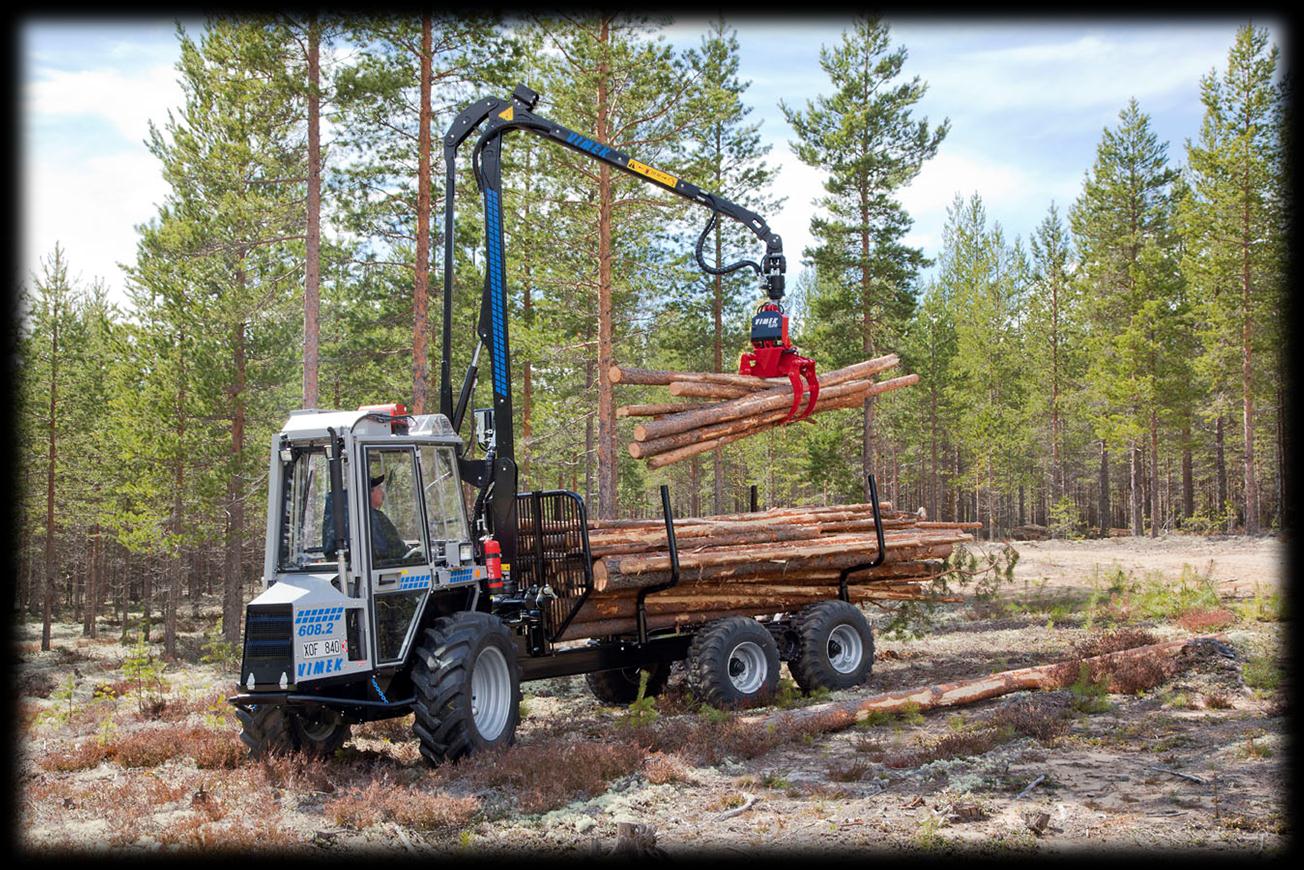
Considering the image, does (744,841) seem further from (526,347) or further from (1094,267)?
(1094,267)

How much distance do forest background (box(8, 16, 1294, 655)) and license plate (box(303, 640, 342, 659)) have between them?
932 cm

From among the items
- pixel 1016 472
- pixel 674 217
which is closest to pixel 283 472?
pixel 674 217

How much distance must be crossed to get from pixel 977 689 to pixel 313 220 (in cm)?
1369

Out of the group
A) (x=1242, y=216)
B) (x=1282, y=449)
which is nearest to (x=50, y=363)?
(x=1242, y=216)

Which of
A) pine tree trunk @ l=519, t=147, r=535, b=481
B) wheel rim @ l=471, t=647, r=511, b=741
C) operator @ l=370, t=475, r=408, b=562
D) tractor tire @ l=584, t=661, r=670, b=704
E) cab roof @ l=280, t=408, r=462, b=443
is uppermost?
pine tree trunk @ l=519, t=147, r=535, b=481

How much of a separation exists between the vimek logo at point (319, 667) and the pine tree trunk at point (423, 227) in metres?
9.40

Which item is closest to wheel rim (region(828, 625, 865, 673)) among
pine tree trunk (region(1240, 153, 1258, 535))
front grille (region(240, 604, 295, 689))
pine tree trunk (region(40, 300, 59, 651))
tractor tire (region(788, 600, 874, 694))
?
tractor tire (region(788, 600, 874, 694))

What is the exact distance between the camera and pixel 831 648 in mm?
12383

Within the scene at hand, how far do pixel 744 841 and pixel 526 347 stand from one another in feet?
49.2

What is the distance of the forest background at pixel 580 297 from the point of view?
59.3 feet

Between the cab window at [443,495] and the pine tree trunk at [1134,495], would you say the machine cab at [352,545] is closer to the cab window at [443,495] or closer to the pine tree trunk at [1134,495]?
the cab window at [443,495]

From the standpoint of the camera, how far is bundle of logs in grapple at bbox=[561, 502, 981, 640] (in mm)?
10531

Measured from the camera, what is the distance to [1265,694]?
9797mm

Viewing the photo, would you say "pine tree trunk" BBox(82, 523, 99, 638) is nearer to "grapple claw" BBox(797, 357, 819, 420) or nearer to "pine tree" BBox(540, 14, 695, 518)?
"pine tree" BBox(540, 14, 695, 518)
